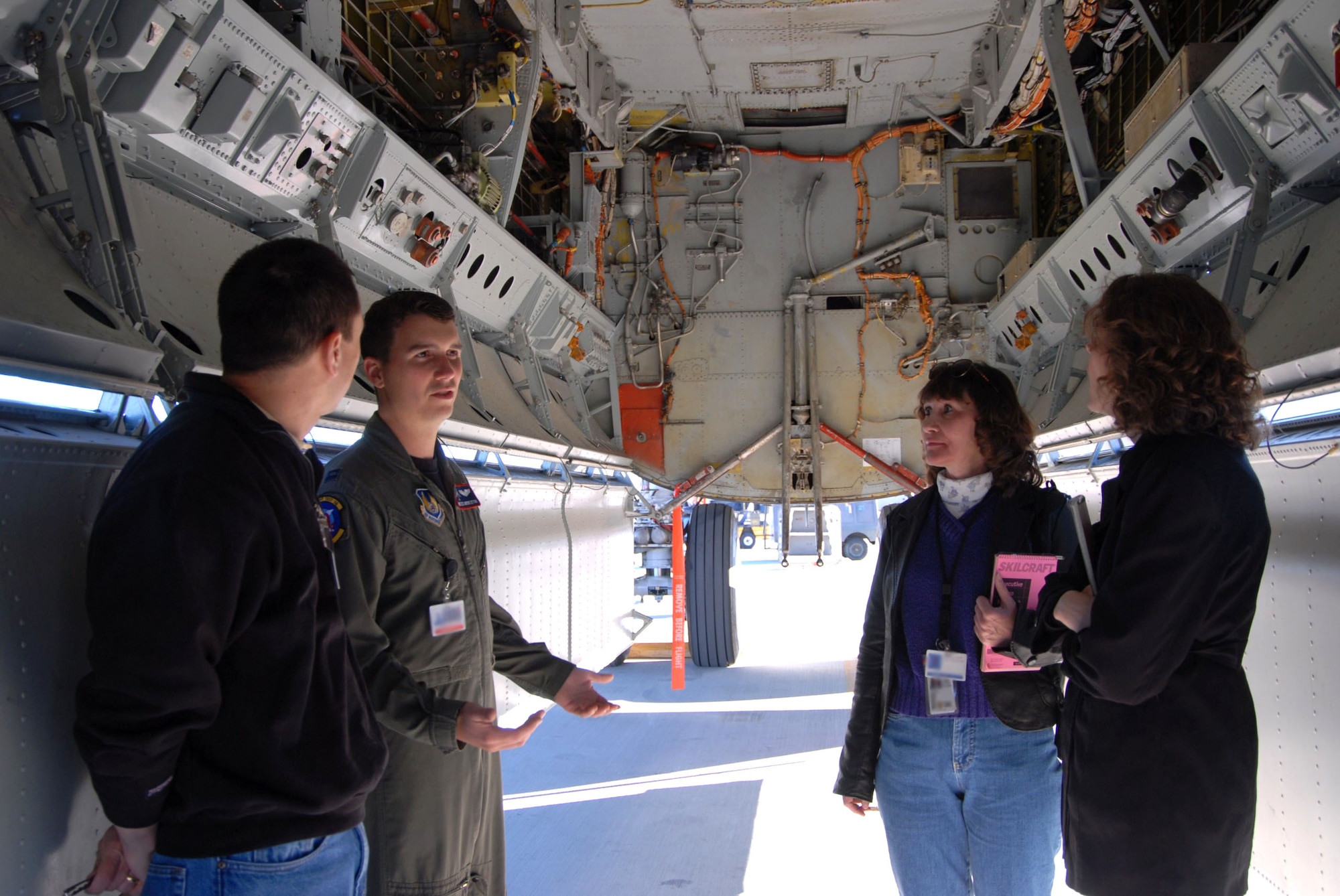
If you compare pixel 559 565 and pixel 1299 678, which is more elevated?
pixel 559 565

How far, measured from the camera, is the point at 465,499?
1.90 m

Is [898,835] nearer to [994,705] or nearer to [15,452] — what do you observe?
[994,705]

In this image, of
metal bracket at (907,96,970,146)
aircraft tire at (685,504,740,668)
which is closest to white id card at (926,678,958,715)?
metal bracket at (907,96,970,146)

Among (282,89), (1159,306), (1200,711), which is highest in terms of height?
(282,89)

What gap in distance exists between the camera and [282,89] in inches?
104

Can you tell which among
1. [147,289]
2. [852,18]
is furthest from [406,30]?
[147,289]

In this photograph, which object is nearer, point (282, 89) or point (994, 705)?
point (994, 705)

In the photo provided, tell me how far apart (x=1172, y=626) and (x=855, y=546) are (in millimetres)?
7884

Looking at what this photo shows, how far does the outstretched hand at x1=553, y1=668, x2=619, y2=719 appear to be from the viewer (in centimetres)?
187

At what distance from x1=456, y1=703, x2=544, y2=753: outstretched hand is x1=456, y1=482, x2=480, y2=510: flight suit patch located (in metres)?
0.48

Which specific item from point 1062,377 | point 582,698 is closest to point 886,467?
point 1062,377

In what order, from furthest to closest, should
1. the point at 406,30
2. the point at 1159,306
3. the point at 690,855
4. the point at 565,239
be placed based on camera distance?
the point at 565,239, the point at 406,30, the point at 690,855, the point at 1159,306

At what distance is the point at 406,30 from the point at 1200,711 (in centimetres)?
439

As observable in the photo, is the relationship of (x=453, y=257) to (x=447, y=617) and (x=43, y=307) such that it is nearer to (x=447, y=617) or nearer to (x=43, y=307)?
(x=43, y=307)
